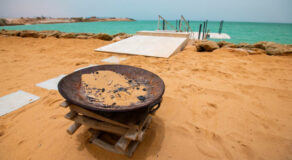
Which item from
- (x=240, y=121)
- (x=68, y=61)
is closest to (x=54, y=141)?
(x=240, y=121)

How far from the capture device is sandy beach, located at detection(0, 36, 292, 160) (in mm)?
1491

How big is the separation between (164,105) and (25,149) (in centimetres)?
197

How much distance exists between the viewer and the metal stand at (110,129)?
4.05 ft

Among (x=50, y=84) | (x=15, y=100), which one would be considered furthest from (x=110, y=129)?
(x=50, y=84)

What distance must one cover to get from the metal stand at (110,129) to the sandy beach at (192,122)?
0.34ft

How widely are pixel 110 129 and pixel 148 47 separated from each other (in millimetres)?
4987

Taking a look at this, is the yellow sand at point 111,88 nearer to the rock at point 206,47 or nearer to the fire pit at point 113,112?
the fire pit at point 113,112

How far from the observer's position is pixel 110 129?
1.35 metres

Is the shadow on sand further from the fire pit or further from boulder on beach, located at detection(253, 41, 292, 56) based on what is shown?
boulder on beach, located at detection(253, 41, 292, 56)

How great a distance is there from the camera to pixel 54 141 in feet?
5.20

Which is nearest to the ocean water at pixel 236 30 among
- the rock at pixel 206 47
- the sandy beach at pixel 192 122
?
the rock at pixel 206 47

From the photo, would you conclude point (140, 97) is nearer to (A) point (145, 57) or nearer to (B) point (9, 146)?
(B) point (9, 146)

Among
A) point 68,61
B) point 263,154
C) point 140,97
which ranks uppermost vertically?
point 140,97

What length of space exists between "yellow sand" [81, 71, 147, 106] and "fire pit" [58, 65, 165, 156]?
4 centimetres
